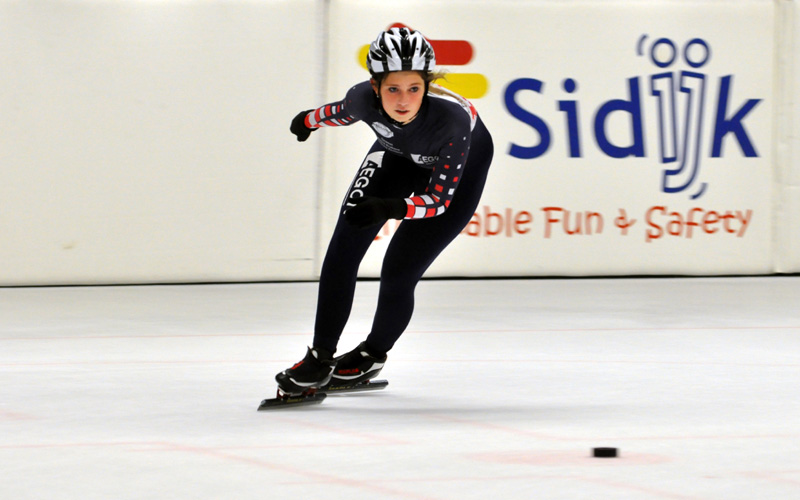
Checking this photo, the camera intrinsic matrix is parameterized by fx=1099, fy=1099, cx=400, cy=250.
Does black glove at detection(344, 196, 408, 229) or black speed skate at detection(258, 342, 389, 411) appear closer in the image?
black glove at detection(344, 196, 408, 229)

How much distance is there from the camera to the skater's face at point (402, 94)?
10.1 feet

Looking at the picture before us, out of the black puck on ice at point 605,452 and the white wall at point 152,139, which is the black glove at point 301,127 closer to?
the black puck on ice at point 605,452

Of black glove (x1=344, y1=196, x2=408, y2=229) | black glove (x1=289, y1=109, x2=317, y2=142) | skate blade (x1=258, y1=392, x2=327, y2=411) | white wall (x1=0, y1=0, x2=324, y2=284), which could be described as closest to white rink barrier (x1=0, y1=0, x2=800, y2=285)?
white wall (x1=0, y1=0, x2=324, y2=284)

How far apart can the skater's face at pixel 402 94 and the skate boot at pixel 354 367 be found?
31.3 inches

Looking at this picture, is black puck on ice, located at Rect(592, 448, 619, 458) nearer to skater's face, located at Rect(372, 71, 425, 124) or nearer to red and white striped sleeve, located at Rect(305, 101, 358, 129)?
skater's face, located at Rect(372, 71, 425, 124)

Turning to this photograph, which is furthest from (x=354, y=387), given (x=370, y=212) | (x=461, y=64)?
(x=461, y=64)

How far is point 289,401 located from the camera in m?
3.27

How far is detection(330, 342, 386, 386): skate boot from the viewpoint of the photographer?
348cm

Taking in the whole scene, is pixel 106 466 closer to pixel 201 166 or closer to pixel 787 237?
pixel 201 166

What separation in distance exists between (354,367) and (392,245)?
41cm

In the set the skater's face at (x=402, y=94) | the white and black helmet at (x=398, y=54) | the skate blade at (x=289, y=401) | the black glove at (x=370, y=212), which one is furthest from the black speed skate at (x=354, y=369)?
the white and black helmet at (x=398, y=54)

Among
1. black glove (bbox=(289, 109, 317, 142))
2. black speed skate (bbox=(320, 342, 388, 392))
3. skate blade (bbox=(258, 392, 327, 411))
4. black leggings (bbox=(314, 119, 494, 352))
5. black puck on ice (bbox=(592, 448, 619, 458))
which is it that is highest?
black glove (bbox=(289, 109, 317, 142))

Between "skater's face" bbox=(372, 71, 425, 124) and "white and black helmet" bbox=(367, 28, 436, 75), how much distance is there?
2cm

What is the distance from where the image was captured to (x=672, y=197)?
22.1 feet
